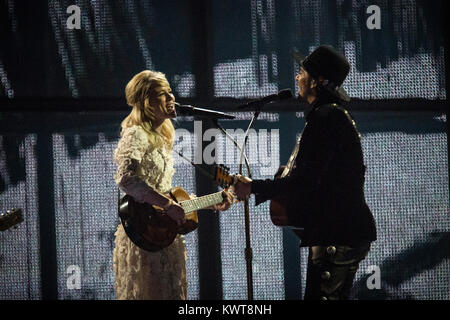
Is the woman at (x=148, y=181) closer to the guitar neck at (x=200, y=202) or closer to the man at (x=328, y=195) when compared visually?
the guitar neck at (x=200, y=202)

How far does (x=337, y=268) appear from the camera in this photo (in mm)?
3137

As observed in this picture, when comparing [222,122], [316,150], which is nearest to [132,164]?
[316,150]

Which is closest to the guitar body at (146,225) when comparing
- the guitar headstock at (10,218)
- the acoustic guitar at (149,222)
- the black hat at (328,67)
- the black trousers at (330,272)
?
the acoustic guitar at (149,222)

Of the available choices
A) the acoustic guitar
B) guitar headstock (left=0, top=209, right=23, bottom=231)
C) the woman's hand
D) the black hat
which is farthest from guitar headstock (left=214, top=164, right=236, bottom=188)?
guitar headstock (left=0, top=209, right=23, bottom=231)

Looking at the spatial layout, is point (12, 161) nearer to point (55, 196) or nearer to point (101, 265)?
point (55, 196)

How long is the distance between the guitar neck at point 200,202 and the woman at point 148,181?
8 cm

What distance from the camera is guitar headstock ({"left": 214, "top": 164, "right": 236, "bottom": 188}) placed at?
10.6 feet

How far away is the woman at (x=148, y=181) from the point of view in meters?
3.23

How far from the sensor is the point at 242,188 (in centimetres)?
331

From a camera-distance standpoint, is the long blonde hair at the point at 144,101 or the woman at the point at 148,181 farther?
the long blonde hair at the point at 144,101

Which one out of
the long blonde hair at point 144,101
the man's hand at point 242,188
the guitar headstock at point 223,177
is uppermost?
the long blonde hair at point 144,101

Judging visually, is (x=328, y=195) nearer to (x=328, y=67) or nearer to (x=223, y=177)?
(x=223, y=177)

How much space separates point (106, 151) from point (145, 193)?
106 centimetres
